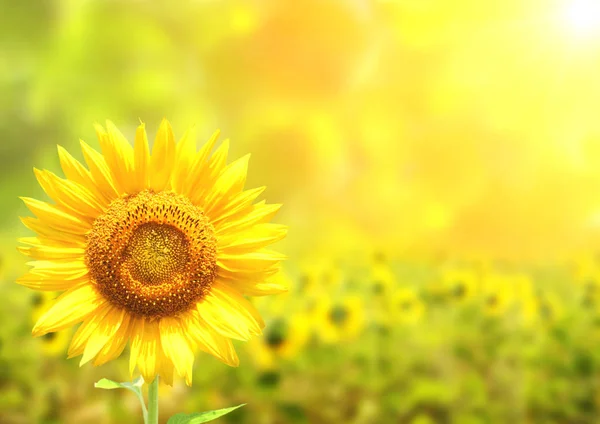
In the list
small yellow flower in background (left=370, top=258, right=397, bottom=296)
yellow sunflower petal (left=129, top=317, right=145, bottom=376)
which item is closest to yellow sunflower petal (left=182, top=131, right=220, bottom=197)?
yellow sunflower petal (left=129, top=317, right=145, bottom=376)

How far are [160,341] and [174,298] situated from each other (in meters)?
0.07

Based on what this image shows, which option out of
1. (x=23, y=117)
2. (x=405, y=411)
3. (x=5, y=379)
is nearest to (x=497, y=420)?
(x=405, y=411)

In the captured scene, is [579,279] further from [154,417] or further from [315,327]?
[154,417]

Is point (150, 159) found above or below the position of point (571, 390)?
above

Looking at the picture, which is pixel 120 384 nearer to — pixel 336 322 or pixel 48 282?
pixel 48 282

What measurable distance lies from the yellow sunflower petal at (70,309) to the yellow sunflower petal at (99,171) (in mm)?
148

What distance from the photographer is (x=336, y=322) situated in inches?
100

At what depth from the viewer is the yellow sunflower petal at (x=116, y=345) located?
2.81ft

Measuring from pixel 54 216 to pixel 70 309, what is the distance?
137mm

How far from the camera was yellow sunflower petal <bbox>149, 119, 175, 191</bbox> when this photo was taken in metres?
0.90

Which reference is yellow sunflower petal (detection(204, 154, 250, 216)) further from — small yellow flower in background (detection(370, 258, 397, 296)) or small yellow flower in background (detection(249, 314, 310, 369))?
small yellow flower in background (detection(370, 258, 397, 296))

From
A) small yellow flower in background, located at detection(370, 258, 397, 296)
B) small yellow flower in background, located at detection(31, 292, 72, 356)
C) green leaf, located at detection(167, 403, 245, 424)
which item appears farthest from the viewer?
small yellow flower in background, located at detection(370, 258, 397, 296)

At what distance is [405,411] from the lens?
2396 mm

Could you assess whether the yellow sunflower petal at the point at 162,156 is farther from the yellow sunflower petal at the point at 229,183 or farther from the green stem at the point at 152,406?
the green stem at the point at 152,406
